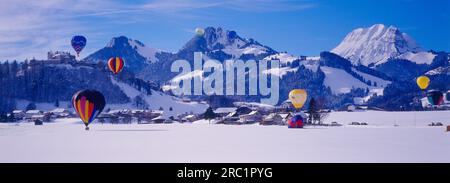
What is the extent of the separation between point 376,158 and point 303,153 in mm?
5320

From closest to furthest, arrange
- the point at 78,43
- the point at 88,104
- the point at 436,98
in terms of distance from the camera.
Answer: the point at 88,104
the point at 436,98
the point at 78,43

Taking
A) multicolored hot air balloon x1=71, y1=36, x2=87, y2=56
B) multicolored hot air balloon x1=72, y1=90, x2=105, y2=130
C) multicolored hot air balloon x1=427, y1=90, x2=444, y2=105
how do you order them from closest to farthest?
multicolored hot air balloon x1=72, y1=90, x2=105, y2=130, multicolored hot air balloon x1=427, y1=90, x2=444, y2=105, multicolored hot air balloon x1=71, y1=36, x2=87, y2=56

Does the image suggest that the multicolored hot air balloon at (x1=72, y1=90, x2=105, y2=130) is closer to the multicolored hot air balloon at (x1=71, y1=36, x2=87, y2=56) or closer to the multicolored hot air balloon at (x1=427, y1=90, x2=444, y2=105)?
the multicolored hot air balloon at (x1=71, y1=36, x2=87, y2=56)

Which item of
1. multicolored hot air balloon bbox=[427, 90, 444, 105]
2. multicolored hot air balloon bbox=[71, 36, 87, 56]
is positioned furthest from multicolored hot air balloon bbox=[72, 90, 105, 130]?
multicolored hot air balloon bbox=[427, 90, 444, 105]

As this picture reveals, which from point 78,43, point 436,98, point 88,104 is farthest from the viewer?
point 78,43

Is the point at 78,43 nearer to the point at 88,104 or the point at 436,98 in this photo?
the point at 88,104

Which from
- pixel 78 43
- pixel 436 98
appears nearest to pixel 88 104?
pixel 78 43

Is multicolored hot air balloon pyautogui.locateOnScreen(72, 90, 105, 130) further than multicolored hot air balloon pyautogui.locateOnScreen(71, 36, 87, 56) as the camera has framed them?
No

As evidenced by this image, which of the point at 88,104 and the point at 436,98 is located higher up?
the point at 88,104

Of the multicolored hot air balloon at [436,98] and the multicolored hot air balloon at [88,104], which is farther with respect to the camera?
the multicolored hot air balloon at [436,98]

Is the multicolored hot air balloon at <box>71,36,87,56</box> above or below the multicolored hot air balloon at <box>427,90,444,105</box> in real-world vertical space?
above

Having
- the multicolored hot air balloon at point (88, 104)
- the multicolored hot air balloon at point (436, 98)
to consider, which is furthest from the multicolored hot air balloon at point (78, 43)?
the multicolored hot air balloon at point (436, 98)

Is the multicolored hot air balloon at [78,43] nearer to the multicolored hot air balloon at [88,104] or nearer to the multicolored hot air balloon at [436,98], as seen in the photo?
the multicolored hot air balloon at [88,104]
